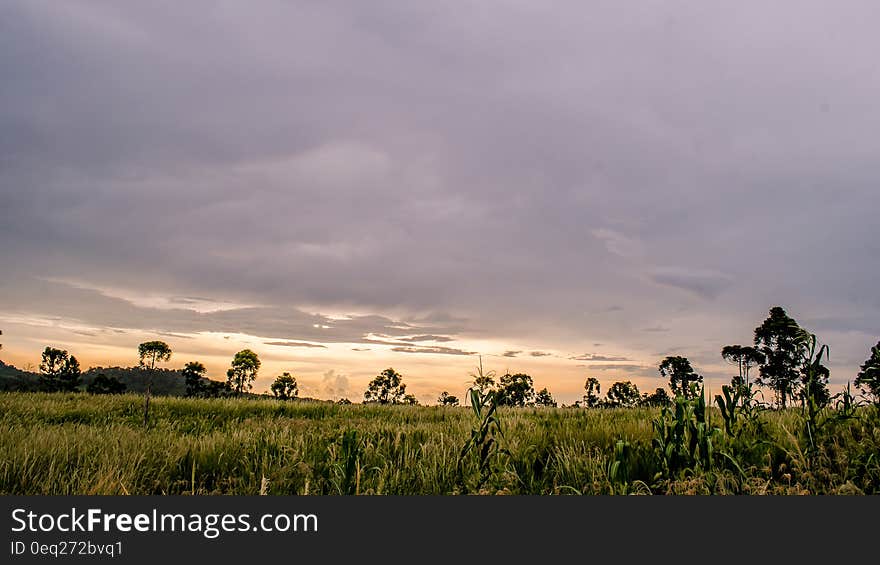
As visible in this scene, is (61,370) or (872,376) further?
(61,370)

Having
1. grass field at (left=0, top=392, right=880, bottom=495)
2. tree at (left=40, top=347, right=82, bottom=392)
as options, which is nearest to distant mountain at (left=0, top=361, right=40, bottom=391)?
tree at (left=40, top=347, right=82, bottom=392)

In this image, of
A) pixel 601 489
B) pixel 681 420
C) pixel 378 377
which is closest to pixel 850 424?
pixel 681 420

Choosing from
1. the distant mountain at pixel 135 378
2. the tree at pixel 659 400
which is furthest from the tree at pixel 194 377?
the tree at pixel 659 400

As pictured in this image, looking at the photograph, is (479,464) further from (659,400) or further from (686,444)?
(659,400)

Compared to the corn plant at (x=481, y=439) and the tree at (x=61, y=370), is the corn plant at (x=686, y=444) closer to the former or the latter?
the corn plant at (x=481, y=439)

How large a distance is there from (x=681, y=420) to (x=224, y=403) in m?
14.5

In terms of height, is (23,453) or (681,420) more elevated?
(681,420)

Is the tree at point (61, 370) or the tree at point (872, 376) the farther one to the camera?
the tree at point (61, 370)

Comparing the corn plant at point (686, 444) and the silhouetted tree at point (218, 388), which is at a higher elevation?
the corn plant at point (686, 444)

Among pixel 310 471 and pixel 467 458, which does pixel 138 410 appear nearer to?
pixel 310 471

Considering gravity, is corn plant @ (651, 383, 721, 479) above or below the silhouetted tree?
above

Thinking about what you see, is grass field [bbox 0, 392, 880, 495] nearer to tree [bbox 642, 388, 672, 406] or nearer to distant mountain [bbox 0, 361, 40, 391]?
tree [bbox 642, 388, 672, 406]

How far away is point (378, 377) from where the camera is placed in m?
45.8

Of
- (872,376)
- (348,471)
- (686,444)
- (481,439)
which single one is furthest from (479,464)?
(872,376)
